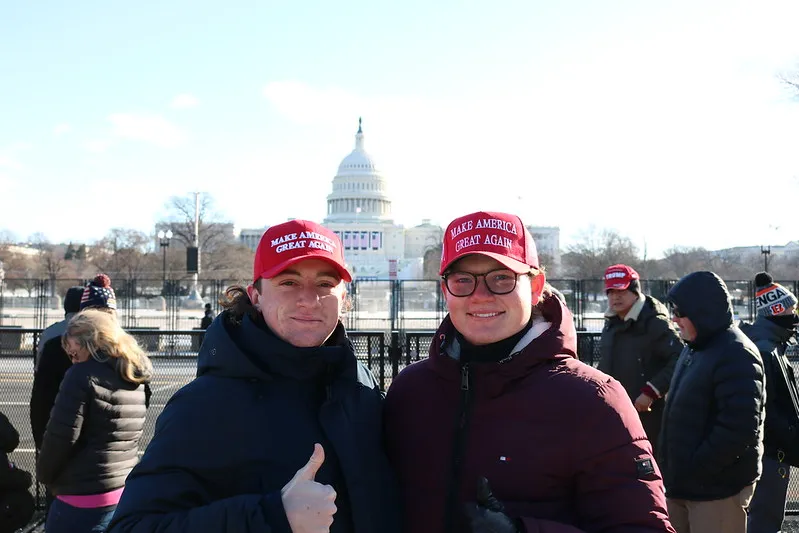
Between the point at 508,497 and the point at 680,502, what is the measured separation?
283 cm

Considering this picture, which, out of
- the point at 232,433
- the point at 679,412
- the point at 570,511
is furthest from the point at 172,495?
the point at 679,412

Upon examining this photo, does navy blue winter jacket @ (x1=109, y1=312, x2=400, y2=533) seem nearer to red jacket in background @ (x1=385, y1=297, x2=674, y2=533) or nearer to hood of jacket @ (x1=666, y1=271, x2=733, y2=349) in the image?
red jacket in background @ (x1=385, y1=297, x2=674, y2=533)

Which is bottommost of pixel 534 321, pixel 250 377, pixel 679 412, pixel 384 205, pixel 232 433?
pixel 679 412

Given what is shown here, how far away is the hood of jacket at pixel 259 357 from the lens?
1.94 m

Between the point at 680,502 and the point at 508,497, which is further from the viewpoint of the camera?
the point at 680,502

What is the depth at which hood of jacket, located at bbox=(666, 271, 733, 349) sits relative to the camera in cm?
414

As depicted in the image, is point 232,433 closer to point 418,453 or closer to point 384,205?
point 418,453

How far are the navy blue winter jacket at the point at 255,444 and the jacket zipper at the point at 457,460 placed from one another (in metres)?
0.17

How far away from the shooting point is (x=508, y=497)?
187cm

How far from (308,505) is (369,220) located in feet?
361

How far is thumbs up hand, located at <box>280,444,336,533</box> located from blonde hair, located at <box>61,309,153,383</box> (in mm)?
2670

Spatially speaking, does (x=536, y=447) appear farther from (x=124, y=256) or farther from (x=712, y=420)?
(x=124, y=256)

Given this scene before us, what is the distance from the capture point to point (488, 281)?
2.08 m

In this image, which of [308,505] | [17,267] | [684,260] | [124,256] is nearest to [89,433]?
[308,505]
